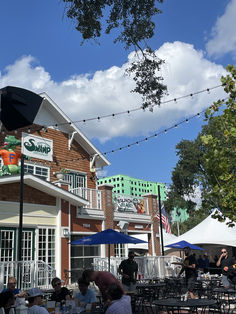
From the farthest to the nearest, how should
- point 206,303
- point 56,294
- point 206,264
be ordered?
point 206,264, point 56,294, point 206,303

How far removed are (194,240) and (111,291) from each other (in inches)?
617

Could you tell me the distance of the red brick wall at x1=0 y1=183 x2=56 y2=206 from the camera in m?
14.7

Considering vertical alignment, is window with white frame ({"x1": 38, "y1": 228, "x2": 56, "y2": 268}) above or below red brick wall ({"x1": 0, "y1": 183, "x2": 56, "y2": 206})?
below

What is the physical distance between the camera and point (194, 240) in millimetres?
19047

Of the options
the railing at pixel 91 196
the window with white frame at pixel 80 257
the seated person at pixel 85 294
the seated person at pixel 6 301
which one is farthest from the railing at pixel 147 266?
the seated person at pixel 6 301

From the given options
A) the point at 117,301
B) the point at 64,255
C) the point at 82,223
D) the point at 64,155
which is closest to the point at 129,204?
the point at 82,223

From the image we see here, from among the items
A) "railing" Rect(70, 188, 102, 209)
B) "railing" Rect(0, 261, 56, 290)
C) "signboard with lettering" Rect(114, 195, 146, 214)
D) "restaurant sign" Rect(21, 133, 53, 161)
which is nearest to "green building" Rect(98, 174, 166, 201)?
"signboard with lettering" Rect(114, 195, 146, 214)

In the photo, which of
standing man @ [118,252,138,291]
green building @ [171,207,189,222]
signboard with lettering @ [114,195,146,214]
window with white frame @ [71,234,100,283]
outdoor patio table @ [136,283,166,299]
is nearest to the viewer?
outdoor patio table @ [136,283,166,299]

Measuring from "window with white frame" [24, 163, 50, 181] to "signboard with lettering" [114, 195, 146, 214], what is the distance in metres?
4.51

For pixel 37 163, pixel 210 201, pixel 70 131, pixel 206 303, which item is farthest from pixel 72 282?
pixel 206 303

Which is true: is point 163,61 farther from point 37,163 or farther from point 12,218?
point 37,163

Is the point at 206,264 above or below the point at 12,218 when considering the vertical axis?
below

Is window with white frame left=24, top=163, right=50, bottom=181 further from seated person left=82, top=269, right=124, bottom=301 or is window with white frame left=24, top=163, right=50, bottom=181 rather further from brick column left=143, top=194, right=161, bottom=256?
seated person left=82, top=269, right=124, bottom=301

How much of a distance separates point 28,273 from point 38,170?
655 centimetres
